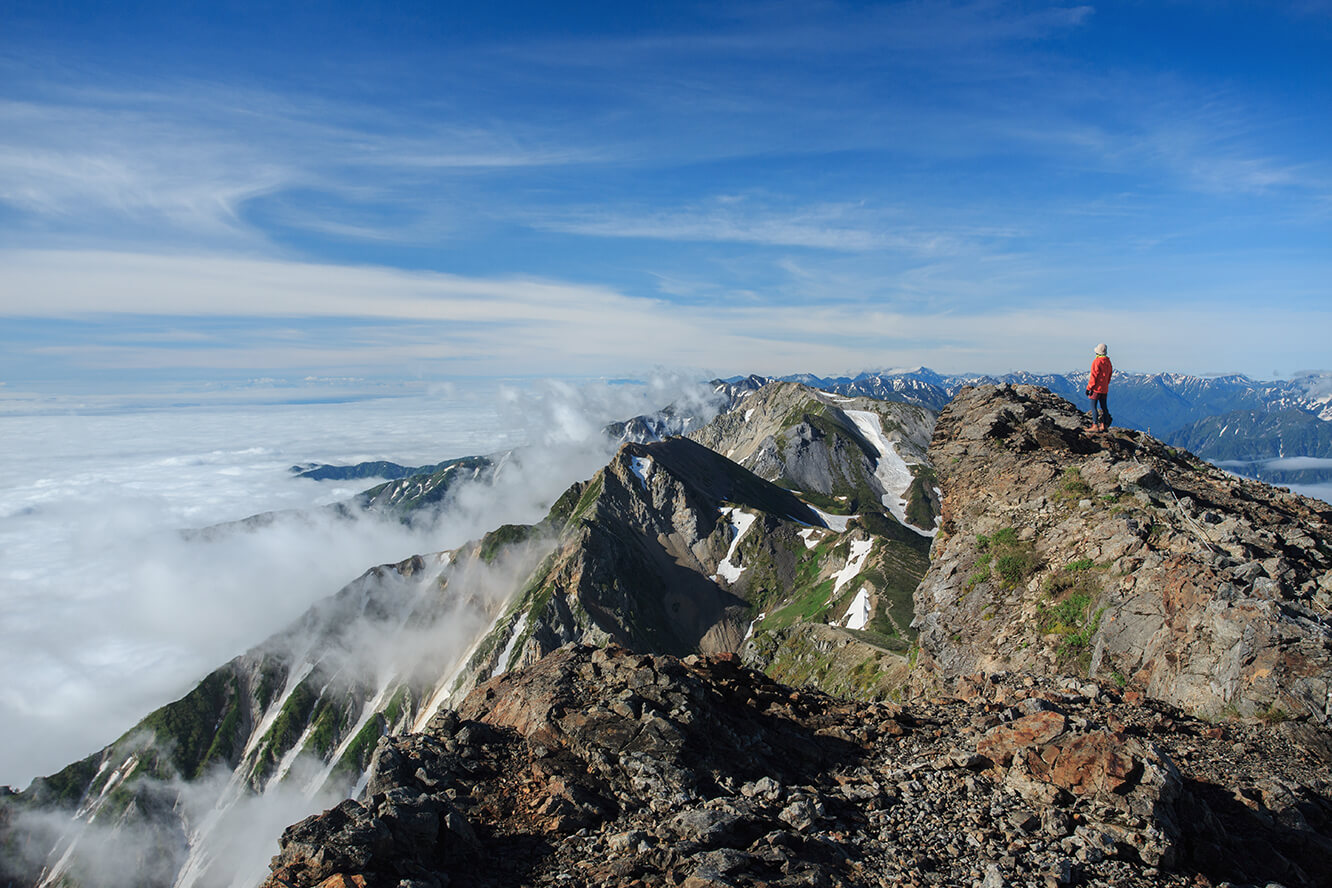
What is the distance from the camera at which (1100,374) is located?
3809 cm

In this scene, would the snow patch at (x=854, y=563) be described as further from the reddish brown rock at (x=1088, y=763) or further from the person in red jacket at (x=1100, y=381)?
the reddish brown rock at (x=1088, y=763)

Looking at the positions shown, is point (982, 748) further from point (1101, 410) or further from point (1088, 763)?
point (1101, 410)

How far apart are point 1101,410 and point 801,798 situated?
40377mm

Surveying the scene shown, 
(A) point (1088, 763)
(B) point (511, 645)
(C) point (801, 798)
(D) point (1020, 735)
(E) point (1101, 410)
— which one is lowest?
(B) point (511, 645)

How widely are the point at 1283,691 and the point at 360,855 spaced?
28061mm

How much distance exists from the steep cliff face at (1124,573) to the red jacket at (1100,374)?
14.0ft

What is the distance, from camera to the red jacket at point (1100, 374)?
37312 millimetres

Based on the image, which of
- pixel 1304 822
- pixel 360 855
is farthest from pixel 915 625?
pixel 360 855

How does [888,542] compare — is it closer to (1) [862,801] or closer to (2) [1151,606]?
(2) [1151,606]

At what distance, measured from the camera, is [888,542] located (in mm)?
169375

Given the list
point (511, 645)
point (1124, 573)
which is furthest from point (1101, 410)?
point (511, 645)

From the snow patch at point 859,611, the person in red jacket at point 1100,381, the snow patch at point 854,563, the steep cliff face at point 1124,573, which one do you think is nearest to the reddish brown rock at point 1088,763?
the steep cliff face at point 1124,573

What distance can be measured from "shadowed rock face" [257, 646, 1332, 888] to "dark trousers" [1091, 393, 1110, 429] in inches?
974

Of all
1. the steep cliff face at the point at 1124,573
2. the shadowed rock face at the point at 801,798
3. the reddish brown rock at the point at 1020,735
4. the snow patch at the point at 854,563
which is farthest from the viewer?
the snow patch at the point at 854,563
